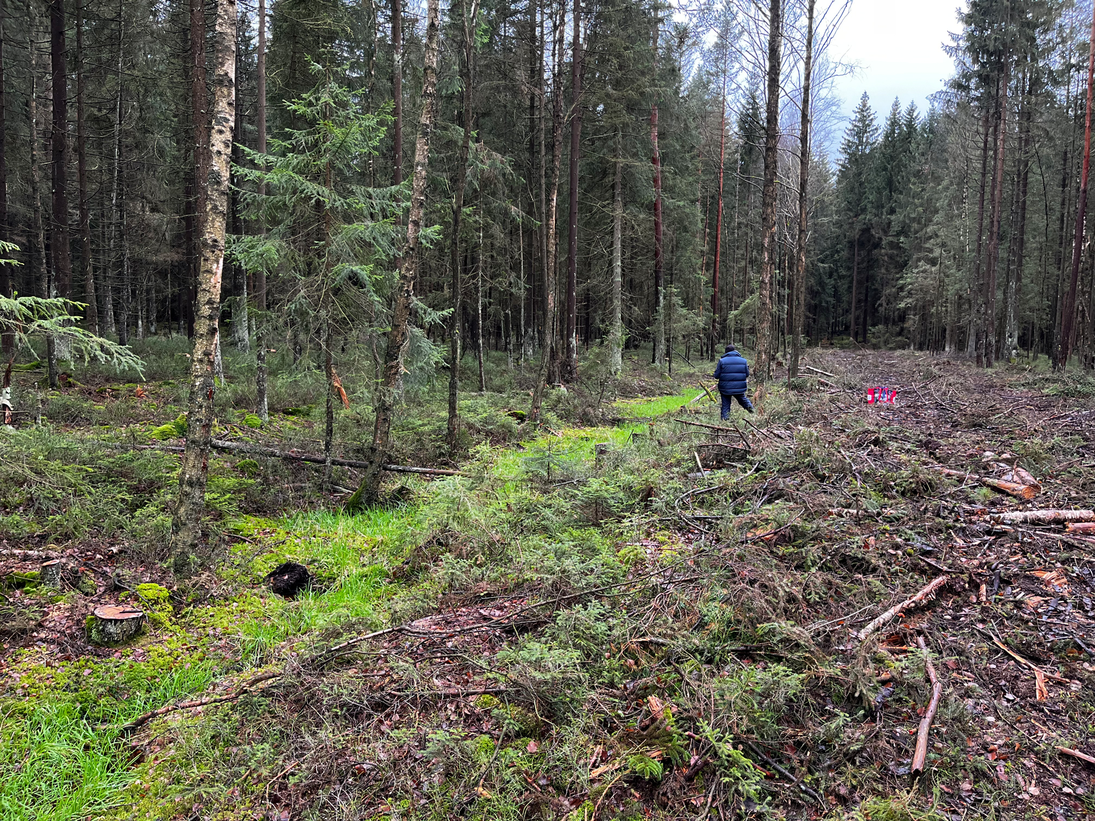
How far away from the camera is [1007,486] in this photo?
6145 mm

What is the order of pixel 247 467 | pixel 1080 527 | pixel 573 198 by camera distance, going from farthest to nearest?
pixel 573 198 < pixel 247 467 < pixel 1080 527

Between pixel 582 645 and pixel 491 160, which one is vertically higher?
pixel 491 160

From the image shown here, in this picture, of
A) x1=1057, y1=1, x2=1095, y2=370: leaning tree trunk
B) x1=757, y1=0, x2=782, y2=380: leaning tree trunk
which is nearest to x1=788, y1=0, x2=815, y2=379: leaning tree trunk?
x1=757, y1=0, x2=782, y2=380: leaning tree trunk

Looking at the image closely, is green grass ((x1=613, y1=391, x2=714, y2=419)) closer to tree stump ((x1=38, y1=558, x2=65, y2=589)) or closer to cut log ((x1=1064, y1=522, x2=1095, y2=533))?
cut log ((x1=1064, y1=522, x2=1095, y2=533))

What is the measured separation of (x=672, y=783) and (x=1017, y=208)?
3402 cm

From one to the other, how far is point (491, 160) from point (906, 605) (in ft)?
53.6

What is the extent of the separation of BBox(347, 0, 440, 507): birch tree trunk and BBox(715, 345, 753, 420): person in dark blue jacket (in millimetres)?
7088

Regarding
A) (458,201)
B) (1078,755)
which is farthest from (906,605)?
(458,201)

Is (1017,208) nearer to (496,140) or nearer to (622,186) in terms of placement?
(622,186)

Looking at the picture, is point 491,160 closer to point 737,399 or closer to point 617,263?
point 617,263

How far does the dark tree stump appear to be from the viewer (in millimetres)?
6195

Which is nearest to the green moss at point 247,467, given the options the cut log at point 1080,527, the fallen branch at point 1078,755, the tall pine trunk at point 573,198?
the fallen branch at point 1078,755

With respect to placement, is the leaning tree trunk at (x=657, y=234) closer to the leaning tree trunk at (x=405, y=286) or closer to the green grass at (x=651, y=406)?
the green grass at (x=651, y=406)

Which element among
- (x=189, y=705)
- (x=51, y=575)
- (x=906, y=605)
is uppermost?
(x=906, y=605)
